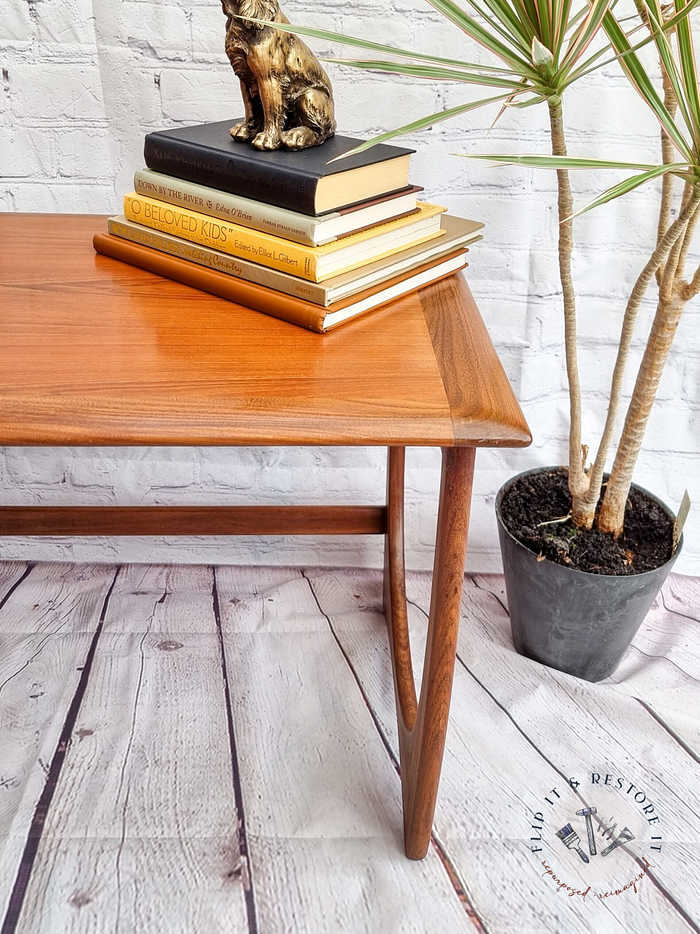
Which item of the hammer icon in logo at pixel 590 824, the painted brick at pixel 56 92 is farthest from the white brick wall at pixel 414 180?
the hammer icon in logo at pixel 590 824

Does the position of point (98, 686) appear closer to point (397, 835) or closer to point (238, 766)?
point (238, 766)

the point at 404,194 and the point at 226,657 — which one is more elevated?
the point at 404,194

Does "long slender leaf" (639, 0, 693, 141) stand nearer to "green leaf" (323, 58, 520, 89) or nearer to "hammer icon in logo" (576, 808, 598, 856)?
"green leaf" (323, 58, 520, 89)

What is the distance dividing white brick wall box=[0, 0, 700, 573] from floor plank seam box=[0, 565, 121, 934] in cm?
31

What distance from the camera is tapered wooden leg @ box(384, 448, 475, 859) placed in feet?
2.26

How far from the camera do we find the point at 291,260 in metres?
0.74

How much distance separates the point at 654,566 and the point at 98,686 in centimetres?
79

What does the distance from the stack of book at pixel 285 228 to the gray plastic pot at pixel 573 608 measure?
1.47ft

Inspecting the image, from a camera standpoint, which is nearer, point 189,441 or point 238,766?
point 189,441

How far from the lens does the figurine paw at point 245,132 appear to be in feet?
2.76

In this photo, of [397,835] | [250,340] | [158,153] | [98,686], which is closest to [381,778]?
[397,835]

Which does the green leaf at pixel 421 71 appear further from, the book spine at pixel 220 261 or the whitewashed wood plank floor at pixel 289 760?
the whitewashed wood plank floor at pixel 289 760

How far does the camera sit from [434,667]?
2.57 feet

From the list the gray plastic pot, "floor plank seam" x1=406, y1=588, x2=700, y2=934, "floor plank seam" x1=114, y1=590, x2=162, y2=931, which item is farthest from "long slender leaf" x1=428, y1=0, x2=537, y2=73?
"floor plank seam" x1=114, y1=590, x2=162, y2=931
